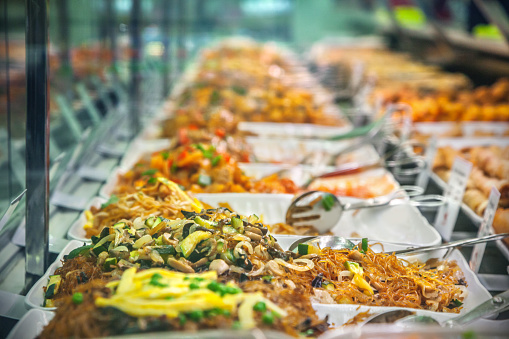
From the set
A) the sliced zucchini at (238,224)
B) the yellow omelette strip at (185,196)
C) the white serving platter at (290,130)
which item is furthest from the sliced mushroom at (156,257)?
the white serving platter at (290,130)

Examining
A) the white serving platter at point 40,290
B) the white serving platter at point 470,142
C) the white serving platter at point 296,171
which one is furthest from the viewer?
the white serving platter at point 470,142

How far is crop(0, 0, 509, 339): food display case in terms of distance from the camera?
1168mm

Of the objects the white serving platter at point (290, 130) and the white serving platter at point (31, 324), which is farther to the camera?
the white serving platter at point (290, 130)

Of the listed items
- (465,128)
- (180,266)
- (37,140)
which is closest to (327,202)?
(180,266)

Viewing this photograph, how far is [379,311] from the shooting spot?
4.27 feet

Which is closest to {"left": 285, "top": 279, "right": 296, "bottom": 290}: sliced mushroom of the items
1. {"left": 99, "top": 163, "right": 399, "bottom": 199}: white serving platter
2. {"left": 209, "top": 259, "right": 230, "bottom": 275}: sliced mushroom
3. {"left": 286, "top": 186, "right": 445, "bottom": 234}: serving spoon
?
{"left": 209, "top": 259, "right": 230, "bottom": 275}: sliced mushroom

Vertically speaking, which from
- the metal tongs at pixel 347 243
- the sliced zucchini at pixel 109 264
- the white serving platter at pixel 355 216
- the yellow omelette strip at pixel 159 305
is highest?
the yellow omelette strip at pixel 159 305

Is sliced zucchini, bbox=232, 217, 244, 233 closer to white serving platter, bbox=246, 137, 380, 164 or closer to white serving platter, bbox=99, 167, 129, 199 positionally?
white serving platter, bbox=99, 167, 129, 199

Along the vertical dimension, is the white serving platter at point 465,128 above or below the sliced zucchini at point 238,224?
below

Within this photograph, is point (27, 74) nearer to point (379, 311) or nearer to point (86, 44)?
point (379, 311)

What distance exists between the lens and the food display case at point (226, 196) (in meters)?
1.17

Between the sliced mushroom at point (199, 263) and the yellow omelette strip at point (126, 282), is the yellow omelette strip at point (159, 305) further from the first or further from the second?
the sliced mushroom at point (199, 263)

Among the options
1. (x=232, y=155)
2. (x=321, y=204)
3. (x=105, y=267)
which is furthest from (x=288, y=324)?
(x=232, y=155)

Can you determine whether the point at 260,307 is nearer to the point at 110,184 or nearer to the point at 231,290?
the point at 231,290
